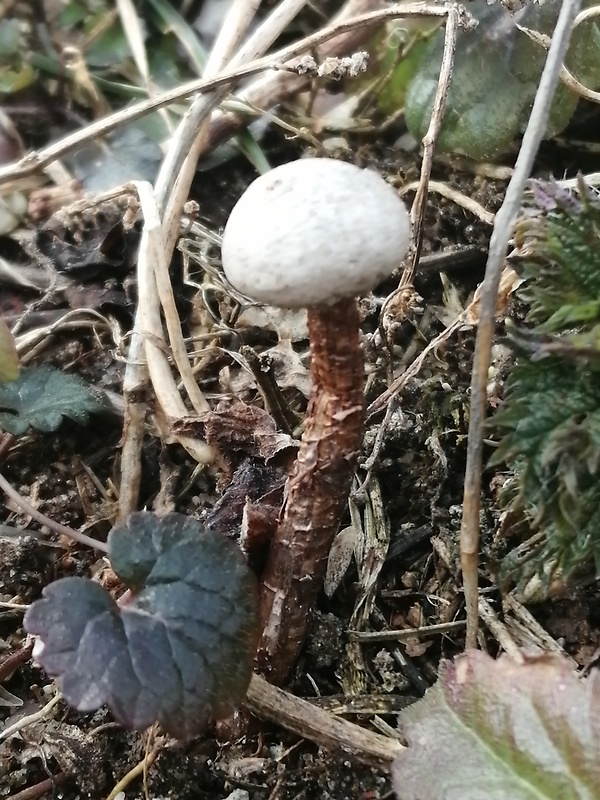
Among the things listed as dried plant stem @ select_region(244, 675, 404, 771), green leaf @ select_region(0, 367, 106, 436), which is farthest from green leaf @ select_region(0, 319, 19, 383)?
dried plant stem @ select_region(244, 675, 404, 771)

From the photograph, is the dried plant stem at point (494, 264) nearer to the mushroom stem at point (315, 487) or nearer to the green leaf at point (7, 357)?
the mushroom stem at point (315, 487)

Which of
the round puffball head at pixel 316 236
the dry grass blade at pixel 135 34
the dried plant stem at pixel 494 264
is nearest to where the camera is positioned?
the round puffball head at pixel 316 236

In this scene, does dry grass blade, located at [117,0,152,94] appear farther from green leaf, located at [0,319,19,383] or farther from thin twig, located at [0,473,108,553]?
thin twig, located at [0,473,108,553]

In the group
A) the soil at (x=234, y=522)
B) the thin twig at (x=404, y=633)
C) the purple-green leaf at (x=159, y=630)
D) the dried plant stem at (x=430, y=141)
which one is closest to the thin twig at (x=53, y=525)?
the soil at (x=234, y=522)

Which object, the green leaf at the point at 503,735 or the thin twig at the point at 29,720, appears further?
the thin twig at the point at 29,720

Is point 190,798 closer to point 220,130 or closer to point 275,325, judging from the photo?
point 275,325

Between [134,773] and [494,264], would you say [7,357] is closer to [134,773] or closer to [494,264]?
[134,773]
